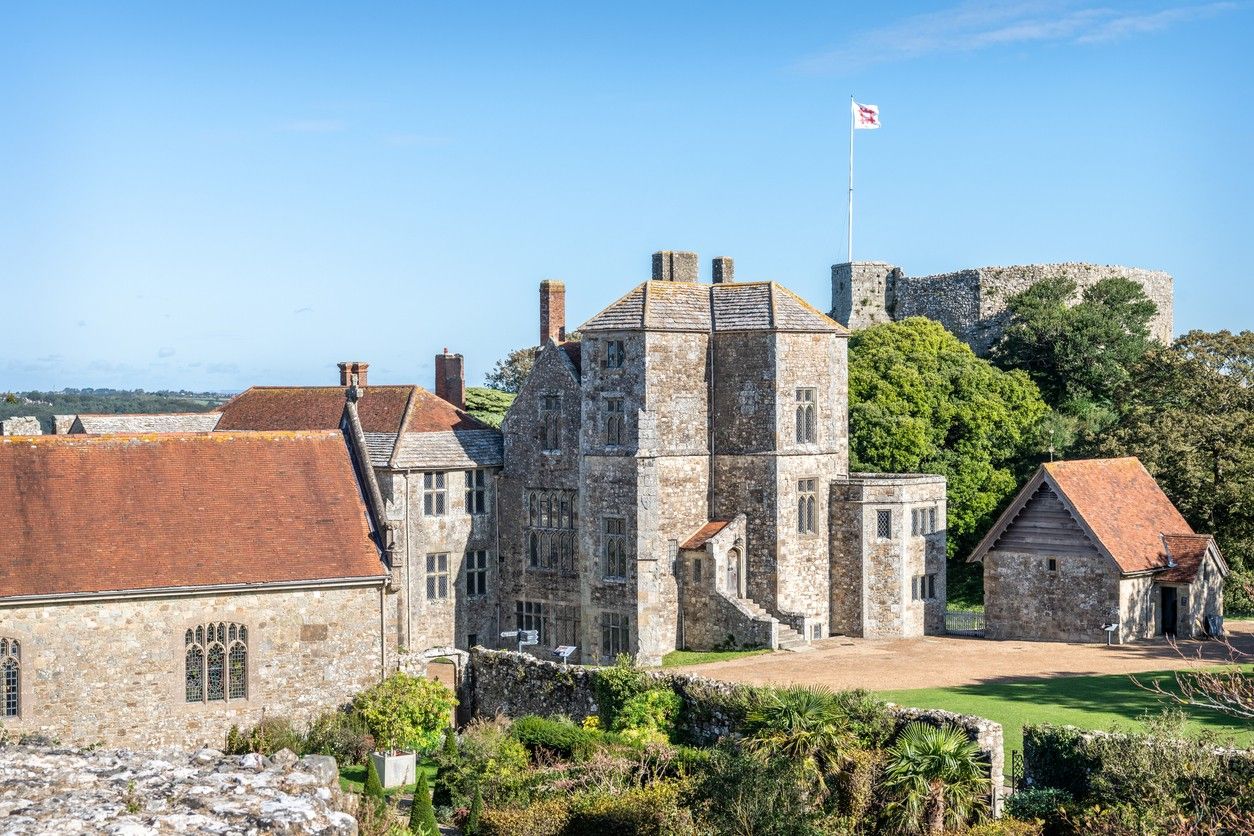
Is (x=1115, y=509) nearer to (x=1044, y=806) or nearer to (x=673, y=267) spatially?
(x=673, y=267)

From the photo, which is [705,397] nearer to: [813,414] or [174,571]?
[813,414]

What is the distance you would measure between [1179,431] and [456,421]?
76.8 ft

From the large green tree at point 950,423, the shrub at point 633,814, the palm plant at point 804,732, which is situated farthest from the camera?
the large green tree at point 950,423

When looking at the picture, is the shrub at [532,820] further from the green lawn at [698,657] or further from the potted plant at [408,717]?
the green lawn at [698,657]

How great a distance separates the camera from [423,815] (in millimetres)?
23859

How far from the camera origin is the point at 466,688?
1427 inches

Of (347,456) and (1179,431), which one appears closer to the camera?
(347,456)

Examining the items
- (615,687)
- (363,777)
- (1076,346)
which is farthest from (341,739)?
(1076,346)

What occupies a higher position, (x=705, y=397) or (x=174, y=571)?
(x=705, y=397)

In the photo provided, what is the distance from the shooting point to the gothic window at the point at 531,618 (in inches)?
1800

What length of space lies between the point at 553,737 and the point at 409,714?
4.08 m

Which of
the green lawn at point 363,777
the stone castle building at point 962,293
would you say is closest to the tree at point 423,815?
the green lawn at point 363,777

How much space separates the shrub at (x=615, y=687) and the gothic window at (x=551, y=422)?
45.7 ft

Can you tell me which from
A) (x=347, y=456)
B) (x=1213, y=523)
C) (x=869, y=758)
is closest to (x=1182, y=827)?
(x=869, y=758)
